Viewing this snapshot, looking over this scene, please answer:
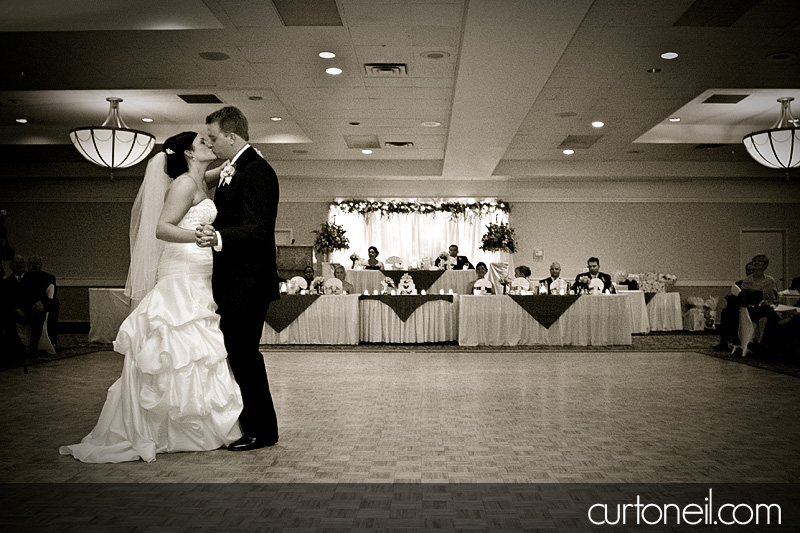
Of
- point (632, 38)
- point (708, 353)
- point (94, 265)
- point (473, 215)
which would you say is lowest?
point (708, 353)

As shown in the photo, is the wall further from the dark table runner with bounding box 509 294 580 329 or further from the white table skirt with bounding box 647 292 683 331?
the dark table runner with bounding box 509 294 580 329

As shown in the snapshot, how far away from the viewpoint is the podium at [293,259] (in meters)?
14.8

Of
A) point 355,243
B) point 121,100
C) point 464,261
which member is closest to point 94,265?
point 355,243

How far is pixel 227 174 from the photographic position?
3.74 m

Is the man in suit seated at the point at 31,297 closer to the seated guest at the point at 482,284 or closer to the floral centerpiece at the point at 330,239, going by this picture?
the seated guest at the point at 482,284

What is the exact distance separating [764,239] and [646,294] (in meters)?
5.08

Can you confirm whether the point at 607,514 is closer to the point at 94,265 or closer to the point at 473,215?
the point at 473,215

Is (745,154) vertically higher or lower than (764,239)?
higher

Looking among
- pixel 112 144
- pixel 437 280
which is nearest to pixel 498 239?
pixel 437 280

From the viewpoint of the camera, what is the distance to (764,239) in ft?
52.6

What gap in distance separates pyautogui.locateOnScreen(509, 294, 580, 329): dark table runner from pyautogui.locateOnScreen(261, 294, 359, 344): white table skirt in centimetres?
250

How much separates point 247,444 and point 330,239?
1177cm

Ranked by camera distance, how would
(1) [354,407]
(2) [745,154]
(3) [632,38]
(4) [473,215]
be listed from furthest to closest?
(4) [473,215], (2) [745,154], (3) [632,38], (1) [354,407]

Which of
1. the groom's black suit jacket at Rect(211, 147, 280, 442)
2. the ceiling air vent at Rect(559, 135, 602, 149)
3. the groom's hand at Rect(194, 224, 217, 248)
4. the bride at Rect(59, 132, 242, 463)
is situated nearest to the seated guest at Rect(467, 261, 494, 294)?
the ceiling air vent at Rect(559, 135, 602, 149)
